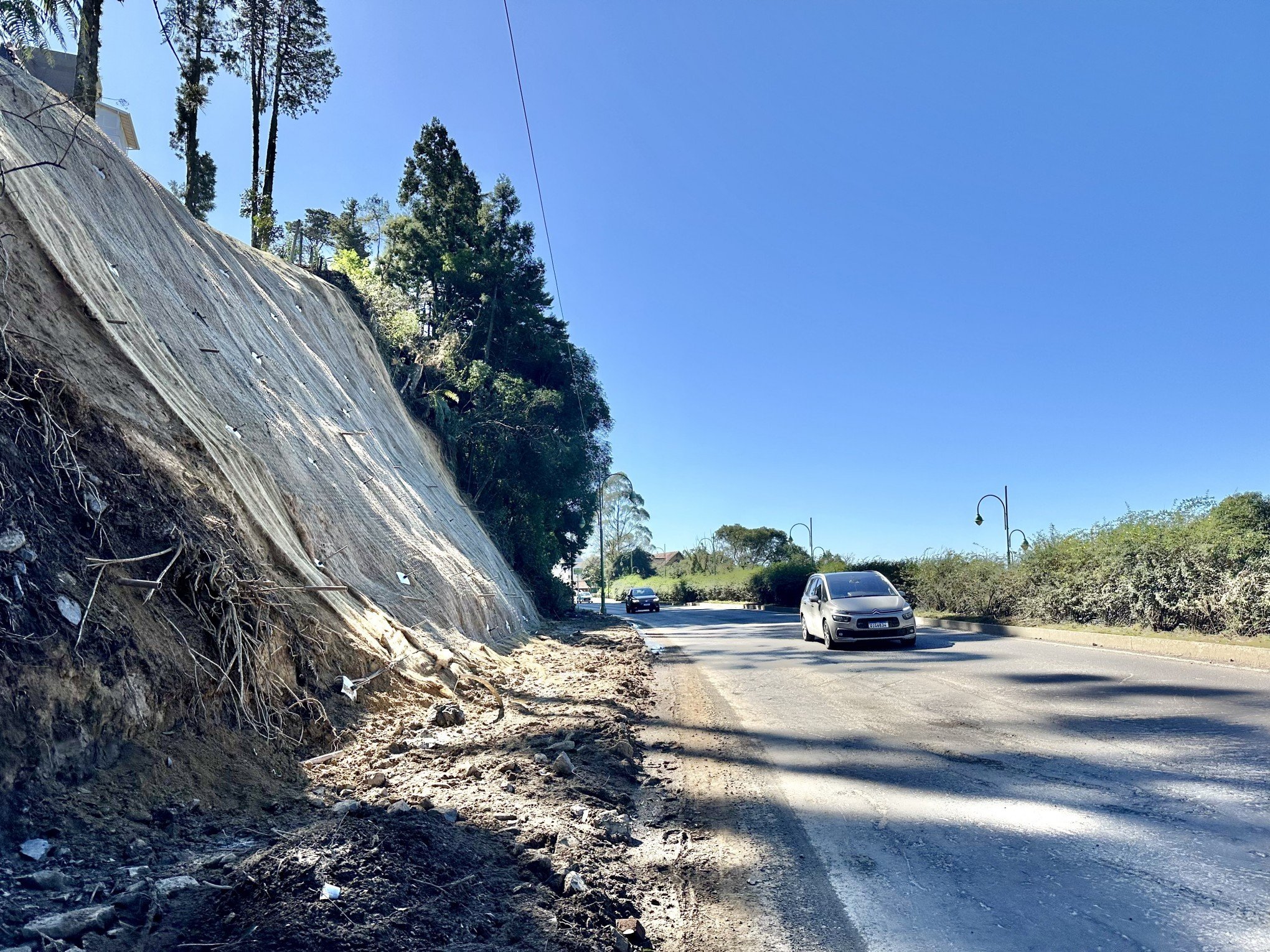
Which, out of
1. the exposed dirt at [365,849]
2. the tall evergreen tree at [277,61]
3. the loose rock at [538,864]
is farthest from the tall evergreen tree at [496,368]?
the loose rock at [538,864]

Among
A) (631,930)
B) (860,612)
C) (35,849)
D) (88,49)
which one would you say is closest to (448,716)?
(35,849)

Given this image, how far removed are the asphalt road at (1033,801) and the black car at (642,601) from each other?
3562cm

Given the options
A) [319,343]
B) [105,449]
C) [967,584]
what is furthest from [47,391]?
[967,584]

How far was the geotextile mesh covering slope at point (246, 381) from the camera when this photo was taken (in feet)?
24.9

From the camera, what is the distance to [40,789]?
364 cm

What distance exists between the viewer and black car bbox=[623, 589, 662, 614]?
45.3m

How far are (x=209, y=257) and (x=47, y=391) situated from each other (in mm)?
10131

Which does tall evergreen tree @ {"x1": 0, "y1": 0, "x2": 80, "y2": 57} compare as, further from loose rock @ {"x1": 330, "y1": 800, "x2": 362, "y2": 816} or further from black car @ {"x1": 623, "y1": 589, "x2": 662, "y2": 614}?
black car @ {"x1": 623, "y1": 589, "x2": 662, "y2": 614}

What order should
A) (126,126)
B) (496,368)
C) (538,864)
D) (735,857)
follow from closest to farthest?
(538,864) < (735,857) < (496,368) < (126,126)

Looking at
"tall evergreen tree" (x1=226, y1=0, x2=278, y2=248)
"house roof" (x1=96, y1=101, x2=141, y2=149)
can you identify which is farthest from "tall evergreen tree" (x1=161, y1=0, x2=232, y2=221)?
"house roof" (x1=96, y1=101, x2=141, y2=149)

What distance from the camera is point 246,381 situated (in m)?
11.3

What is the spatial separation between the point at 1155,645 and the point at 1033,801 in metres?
10.2

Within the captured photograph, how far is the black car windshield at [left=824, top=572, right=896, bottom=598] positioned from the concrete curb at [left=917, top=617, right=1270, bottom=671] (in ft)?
11.9

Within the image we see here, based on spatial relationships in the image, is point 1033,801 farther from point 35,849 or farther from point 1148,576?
point 1148,576
